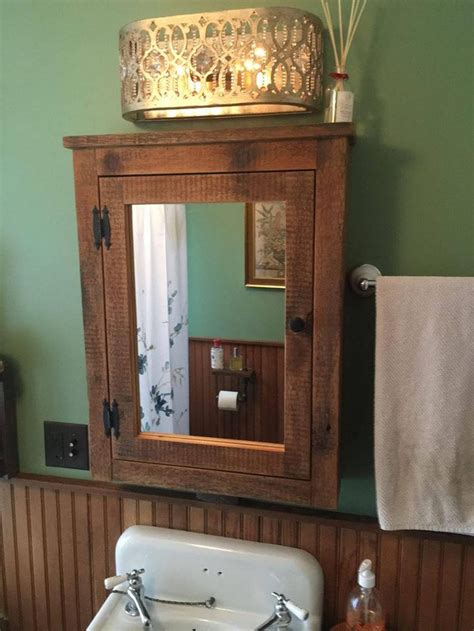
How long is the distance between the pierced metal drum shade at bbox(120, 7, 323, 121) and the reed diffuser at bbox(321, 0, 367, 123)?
0.10ft

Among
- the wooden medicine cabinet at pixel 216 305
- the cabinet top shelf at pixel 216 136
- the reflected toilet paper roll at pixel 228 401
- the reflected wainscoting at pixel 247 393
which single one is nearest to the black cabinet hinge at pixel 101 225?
the wooden medicine cabinet at pixel 216 305

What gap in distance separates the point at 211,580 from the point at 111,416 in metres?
0.40

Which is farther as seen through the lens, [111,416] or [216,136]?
[111,416]

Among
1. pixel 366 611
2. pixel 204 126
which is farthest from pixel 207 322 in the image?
pixel 366 611

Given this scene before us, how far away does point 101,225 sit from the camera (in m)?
0.96

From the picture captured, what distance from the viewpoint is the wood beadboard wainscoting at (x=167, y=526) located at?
105 cm

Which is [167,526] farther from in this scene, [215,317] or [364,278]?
[364,278]

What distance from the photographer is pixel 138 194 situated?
3.10 feet

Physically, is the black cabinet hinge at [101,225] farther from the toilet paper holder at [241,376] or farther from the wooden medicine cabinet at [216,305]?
the toilet paper holder at [241,376]

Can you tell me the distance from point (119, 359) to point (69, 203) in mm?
368

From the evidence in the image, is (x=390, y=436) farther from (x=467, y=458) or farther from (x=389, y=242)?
(x=389, y=242)

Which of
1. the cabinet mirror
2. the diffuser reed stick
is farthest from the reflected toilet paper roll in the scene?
the diffuser reed stick

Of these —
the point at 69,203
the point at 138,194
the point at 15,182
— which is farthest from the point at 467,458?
the point at 15,182

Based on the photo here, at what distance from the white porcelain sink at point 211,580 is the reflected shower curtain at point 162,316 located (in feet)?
0.93
